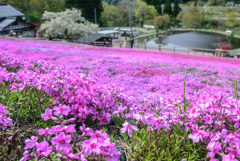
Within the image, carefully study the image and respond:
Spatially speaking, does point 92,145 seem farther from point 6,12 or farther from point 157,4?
point 157,4

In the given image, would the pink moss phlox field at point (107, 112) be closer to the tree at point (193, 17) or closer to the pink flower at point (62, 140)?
the pink flower at point (62, 140)

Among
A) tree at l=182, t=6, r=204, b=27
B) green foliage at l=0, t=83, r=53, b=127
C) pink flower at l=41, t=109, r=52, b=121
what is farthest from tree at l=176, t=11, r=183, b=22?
pink flower at l=41, t=109, r=52, b=121

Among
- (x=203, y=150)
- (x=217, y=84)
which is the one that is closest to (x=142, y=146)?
(x=203, y=150)

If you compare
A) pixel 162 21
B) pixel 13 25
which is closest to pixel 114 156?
pixel 13 25

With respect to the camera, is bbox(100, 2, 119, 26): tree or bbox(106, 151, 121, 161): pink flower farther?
bbox(100, 2, 119, 26): tree

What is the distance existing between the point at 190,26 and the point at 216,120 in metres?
85.1

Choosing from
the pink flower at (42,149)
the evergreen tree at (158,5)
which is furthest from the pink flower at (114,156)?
the evergreen tree at (158,5)

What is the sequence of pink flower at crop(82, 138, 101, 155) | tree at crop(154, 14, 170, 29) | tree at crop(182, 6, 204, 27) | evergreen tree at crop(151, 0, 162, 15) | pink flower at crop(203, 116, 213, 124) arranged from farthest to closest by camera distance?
evergreen tree at crop(151, 0, 162, 15), tree at crop(154, 14, 170, 29), tree at crop(182, 6, 204, 27), pink flower at crop(203, 116, 213, 124), pink flower at crop(82, 138, 101, 155)

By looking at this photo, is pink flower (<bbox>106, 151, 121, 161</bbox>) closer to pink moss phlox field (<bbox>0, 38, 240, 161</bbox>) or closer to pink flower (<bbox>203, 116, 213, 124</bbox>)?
pink moss phlox field (<bbox>0, 38, 240, 161</bbox>)

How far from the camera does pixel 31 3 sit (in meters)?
72.0

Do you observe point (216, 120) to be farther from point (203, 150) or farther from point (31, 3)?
point (31, 3)

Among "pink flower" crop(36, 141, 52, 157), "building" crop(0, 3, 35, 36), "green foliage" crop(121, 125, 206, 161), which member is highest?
"building" crop(0, 3, 35, 36)

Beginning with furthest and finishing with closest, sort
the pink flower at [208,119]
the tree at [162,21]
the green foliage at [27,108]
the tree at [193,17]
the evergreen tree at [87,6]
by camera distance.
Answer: the tree at [162,21]
the tree at [193,17]
the evergreen tree at [87,6]
the green foliage at [27,108]
the pink flower at [208,119]

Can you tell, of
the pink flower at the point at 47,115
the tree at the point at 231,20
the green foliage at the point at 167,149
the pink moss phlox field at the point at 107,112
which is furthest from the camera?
the tree at the point at 231,20
